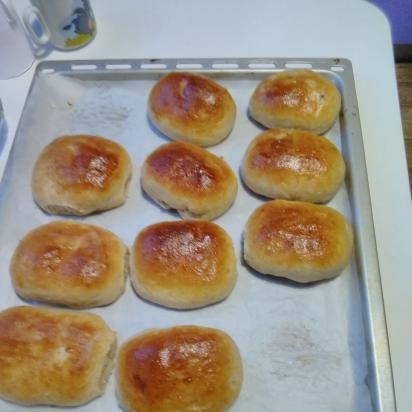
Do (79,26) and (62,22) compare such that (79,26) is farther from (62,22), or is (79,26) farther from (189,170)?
(189,170)

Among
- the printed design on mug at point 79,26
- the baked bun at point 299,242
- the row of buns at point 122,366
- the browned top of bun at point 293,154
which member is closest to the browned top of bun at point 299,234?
the baked bun at point 299,242

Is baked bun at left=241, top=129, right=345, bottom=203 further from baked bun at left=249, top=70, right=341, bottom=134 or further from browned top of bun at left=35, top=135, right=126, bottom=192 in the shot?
browned top of bun at left=35, top=135, right=126, bottom=192

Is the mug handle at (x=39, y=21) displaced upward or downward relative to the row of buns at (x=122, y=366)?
upward

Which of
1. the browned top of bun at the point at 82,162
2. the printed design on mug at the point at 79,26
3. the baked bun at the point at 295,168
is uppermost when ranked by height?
the printed design on mug at the point at 79,26

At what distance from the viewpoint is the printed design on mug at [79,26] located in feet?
4.78

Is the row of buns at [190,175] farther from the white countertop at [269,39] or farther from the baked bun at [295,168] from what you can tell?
the white countertop at [269,39]

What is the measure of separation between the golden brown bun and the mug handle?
2.33ft

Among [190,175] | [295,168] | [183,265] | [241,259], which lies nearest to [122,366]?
[183,265]

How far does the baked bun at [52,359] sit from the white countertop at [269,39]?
54 centimetres

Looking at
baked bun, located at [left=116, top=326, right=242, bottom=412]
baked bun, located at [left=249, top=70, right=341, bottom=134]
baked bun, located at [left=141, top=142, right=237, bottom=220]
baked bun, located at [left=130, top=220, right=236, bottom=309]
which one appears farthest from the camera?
baked bun, located at [left=249, top=70, right=341, bottom=134]

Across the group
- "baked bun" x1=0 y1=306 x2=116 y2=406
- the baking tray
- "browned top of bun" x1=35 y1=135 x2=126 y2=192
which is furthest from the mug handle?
"baked bun" x1=0 y1=306 x2=116 y2=406

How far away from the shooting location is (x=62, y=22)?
4.80 feet

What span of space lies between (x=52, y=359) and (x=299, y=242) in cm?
62

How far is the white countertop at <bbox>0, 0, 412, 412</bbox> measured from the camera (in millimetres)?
1366
